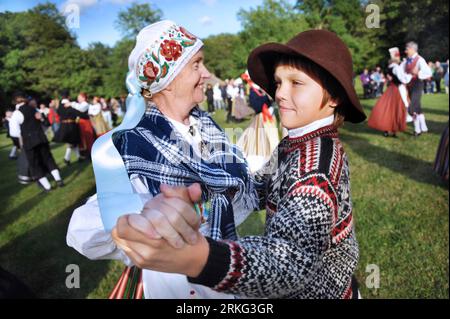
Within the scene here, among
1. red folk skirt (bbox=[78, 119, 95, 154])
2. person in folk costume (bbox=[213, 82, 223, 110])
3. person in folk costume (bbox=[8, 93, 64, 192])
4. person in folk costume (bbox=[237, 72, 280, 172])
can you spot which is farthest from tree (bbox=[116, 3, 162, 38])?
person in folk costume (bbox=[213, 82, 223, 110])

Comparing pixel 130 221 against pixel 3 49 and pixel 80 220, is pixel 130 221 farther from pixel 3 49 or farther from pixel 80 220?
pixel 3 49

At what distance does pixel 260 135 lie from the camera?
642 cm

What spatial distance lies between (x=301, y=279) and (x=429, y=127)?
1059cm

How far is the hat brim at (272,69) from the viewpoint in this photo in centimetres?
121

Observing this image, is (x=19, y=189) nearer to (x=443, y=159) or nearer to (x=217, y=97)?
(x=443, y=159)

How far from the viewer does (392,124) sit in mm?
8719

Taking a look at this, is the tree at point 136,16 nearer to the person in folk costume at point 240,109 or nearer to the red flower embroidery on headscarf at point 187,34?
the red flower embroidery on headscarf at point 187,34

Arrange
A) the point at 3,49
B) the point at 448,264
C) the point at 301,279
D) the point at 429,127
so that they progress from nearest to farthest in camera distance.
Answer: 1. the point at 301,279
2. the point at 3,49
3. the point at 448,264
4. the point at 429,127

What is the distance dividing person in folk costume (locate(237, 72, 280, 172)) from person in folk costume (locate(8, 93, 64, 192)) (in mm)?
4404

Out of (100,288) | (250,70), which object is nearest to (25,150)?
(100,288)

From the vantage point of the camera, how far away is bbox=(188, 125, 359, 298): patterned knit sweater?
85 centimetres

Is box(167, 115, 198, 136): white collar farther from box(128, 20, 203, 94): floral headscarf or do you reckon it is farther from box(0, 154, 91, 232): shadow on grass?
box(0, 154, 91, 232): shadow on grass

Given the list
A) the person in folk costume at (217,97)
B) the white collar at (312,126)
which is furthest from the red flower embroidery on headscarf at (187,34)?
the person in folk costume at (217,97)

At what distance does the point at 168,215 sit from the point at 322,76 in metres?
0.86
